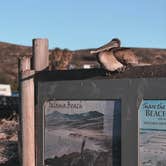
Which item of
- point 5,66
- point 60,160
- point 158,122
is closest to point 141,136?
point 158,122

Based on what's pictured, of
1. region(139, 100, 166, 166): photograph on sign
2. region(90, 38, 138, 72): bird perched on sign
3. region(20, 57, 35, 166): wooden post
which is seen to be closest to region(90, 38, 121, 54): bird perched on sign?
region(90, 38, 138, 72): bird perched on sign

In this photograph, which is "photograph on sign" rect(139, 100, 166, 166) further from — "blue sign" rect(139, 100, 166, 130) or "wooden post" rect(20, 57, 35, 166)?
"wooden post" rect(20, 57, 35, 166)

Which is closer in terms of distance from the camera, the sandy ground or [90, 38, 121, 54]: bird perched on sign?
[90, 38, 121, 54]: bird perched on sign

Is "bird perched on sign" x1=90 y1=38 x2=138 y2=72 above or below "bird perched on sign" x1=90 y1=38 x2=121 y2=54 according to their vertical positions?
below

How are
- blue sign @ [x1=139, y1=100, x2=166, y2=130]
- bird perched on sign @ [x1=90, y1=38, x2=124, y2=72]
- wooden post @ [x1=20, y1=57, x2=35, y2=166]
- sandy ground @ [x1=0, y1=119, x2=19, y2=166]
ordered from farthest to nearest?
sandy ground @ [x1=0, y1=119, x2=19, y2=166] < wooden post @ [x1=20, y1=57, x2=35, y2=166] < bird perched on sign @ [x1=90, y1=38, x2=124, y2=72] < blue sign @ [x1=139, y1=100, x2=166, y2=130]

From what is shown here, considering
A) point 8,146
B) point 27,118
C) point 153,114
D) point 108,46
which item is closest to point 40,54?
point 27,118

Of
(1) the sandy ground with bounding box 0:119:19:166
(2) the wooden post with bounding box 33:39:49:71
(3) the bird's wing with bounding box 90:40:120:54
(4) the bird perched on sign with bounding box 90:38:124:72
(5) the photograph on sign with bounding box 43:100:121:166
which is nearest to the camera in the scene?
(5) the photograph on sign with bounding box 43:100:121:166

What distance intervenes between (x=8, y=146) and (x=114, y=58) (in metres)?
5.50

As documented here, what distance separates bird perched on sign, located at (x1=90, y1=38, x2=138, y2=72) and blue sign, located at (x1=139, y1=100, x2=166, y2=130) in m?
0.76

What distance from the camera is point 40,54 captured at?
32.3 feet

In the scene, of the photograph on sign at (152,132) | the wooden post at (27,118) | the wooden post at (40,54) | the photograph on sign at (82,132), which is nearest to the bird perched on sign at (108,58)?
the photograph on sign at (82,132)

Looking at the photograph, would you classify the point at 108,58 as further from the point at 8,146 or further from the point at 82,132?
the point at 8,146

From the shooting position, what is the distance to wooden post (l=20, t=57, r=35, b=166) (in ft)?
31.8

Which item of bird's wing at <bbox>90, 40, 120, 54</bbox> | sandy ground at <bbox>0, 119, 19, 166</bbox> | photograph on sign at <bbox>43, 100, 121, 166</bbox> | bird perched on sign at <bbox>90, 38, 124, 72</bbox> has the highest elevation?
bird's wing at <bbox>90, 40, 120, 54</bbox>
